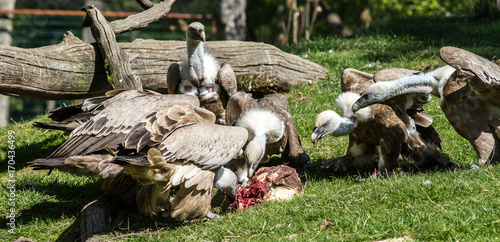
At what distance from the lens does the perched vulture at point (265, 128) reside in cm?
618

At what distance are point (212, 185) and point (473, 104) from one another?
2759mm

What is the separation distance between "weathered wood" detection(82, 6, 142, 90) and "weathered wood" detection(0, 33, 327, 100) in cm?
21

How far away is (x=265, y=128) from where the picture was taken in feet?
20.8

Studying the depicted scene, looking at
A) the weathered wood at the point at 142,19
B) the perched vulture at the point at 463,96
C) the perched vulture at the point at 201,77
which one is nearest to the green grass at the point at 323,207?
the perched vulture at the point at 463,96

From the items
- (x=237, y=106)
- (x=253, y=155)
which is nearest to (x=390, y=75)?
(x=237, y=106)

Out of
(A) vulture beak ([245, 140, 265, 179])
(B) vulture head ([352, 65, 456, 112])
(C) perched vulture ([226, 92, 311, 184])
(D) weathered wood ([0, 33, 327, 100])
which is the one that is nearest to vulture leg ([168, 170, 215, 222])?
(A) vulture beak ([245, 140, 265, 179])

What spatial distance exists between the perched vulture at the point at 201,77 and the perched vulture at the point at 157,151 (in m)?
1.53

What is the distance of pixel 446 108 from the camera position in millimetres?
5895

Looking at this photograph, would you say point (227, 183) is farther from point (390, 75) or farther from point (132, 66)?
point (132, 66)

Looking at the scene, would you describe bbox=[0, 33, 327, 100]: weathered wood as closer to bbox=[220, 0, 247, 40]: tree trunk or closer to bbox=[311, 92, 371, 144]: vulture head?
bbox=[311, 92, 371, 144]: vulture head

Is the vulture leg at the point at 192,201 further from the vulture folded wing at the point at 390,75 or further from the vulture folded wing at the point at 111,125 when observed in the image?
the vulture folded wing at the point at 390,75

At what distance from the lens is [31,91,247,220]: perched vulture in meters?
5.03

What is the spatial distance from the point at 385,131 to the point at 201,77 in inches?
105

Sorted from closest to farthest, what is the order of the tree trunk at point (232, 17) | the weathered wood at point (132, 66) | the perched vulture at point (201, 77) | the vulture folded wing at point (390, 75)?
the vulture folded wing at point (390, 75) → the weathered wood at point (132, 66) → the perched vulture at point (201, 77) → the tree trunk at point (232, 17)
